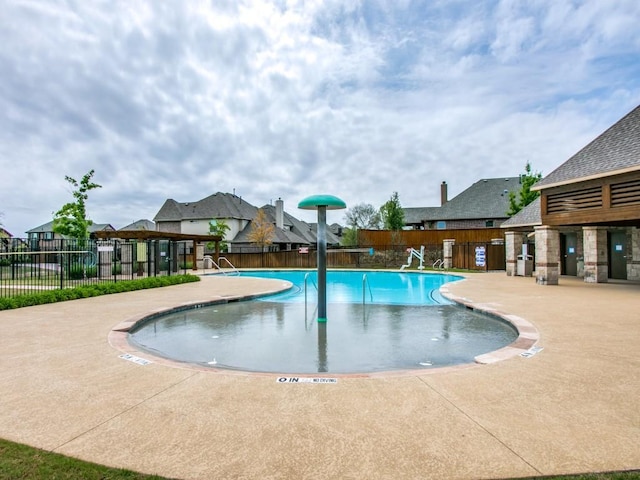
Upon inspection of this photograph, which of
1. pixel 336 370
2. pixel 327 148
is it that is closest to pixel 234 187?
pixel 327 148

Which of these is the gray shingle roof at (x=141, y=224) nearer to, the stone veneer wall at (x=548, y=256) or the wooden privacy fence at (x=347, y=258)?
the wooden privacy fence at (x=347, y=258)

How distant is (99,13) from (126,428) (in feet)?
39.7

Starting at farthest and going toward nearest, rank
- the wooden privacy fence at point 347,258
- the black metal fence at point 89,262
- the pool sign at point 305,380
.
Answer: the wooden privacy fence at point 347,258 → the black metal fence at point 89,262 → the pool sign at point 305,380

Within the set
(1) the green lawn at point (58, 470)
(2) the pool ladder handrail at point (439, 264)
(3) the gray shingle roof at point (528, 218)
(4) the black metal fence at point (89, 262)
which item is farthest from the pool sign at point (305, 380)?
(2) the pool ladder handrail at point (439, 264)

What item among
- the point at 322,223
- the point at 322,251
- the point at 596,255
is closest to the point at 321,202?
the point at 322,223

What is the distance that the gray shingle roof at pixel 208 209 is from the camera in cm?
4151

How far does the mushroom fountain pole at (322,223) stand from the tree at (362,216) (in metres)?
43.9

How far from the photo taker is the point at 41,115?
15.2m

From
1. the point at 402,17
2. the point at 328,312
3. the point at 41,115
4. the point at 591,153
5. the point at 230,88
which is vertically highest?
the point at 402,17

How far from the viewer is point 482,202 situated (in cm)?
3762

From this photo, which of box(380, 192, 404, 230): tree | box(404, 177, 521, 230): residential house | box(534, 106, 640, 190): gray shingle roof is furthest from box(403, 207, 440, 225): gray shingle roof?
box(534, 106, 640, 190): gray shingle roof

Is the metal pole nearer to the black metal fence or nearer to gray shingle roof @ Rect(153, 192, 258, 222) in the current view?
the black metal fence

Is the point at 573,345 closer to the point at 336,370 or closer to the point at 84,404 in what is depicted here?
the point at 336,370

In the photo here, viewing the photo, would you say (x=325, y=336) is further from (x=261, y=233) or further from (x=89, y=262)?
(x=261, y=233)
